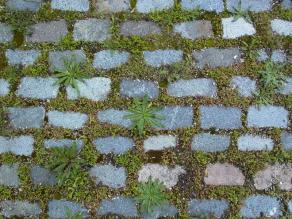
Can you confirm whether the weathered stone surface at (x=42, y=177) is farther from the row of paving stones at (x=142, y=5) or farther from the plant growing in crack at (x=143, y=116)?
the row of paving stones at (x=142, y=5)

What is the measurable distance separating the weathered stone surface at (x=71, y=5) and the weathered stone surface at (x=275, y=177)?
1.72 metres

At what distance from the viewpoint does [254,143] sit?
3.30 metres

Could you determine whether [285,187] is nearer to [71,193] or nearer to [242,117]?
[242,117]

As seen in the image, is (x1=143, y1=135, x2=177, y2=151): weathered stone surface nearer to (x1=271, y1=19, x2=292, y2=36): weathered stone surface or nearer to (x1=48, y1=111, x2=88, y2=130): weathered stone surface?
(x1=48, y1=111, x2=88, y2=130): weathered stone surface

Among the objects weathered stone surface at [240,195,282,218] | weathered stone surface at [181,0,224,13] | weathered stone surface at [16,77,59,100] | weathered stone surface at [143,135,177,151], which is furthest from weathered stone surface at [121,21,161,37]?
weathered stone surface at [240,195,282,218]

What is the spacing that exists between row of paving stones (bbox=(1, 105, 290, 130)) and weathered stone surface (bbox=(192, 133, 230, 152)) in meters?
0.06

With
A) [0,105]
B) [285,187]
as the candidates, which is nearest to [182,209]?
[285,187]

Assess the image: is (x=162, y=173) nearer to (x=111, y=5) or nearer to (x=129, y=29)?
(x=129, y=29)

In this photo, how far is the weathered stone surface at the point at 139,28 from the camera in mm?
3555

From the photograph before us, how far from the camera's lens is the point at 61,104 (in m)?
3.40

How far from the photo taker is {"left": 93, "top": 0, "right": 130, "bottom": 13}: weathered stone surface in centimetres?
363

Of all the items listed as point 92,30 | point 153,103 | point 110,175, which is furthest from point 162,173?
point 92,30

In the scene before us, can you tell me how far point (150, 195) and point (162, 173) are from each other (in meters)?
0.17

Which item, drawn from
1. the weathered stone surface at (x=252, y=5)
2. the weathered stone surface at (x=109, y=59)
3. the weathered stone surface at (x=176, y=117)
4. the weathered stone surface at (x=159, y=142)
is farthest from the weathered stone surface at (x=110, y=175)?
the weathered stone surface at (x=252, y=5)
